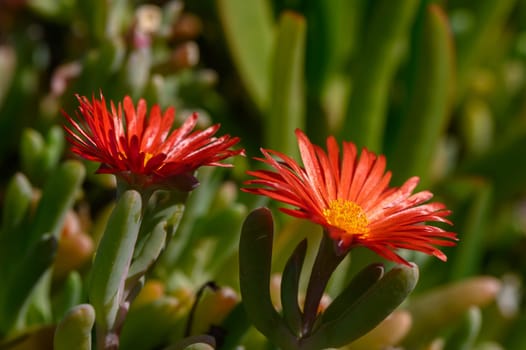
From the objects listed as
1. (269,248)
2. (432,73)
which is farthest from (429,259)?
(269,248)

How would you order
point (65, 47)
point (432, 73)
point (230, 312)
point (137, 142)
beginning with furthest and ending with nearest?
point (65, 47) < point (432, 73) < point (230, 312) < point (137, 142)

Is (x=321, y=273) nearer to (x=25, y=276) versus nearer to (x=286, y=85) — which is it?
(x=25, y=276)

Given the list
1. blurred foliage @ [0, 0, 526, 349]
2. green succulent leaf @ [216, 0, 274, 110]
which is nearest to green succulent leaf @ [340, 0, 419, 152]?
blurred foliage @ [0, 0, 526, 349]

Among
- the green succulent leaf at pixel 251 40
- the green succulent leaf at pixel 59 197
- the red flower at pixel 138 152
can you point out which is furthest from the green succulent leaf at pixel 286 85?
the red flower at pixel 138 152

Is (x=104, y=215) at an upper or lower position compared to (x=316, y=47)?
lower

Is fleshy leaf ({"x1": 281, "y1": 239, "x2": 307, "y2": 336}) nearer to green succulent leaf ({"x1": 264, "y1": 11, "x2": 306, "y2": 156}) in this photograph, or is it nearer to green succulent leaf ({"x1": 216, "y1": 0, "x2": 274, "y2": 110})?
green succulent leaf ({"x1": 264, "y1": 11, "x2": 306, "y2": 156})

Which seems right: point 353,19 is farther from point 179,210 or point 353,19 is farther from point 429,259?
point 179,210

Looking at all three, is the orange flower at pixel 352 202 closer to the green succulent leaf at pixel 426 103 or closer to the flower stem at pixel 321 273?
the flower stem at pixel 321 273
